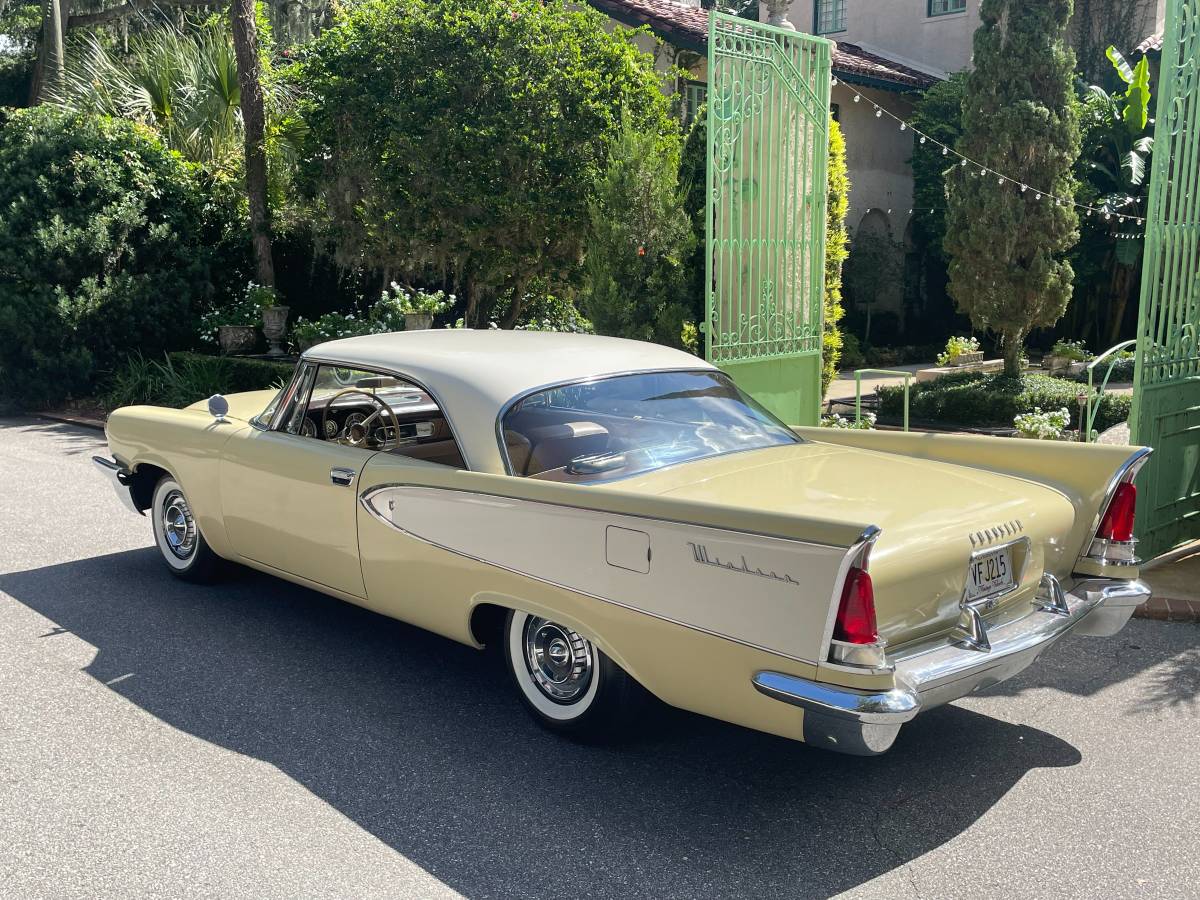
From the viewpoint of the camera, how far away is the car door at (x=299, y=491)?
15.9 ft

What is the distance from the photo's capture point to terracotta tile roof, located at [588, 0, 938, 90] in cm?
1747

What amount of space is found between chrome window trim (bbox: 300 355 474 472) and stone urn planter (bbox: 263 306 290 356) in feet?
31.5

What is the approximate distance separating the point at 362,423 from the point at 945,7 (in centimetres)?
2250

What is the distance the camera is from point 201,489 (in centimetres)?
578

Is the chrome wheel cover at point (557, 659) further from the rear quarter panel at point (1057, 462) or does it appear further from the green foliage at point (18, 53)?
the green foliage at point (18, 53)

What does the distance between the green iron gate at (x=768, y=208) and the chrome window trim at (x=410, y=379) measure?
118 inches

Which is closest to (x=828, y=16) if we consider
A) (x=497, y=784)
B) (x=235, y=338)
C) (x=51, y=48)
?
(x=51, y=48)

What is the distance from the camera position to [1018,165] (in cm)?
1407

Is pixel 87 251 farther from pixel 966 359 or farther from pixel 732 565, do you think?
pixel 966 359

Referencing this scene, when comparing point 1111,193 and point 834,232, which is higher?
point 1111,193

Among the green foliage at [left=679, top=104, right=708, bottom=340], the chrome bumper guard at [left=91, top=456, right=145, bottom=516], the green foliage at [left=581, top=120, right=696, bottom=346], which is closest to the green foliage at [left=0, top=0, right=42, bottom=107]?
the green foliage at [left=581, top=120, right=696, bottom=346]

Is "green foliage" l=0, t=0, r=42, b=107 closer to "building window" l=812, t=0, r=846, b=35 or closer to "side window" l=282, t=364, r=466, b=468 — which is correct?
"building window" l=812, t=0, r=846, b=35

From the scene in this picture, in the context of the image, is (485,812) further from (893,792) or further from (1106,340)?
(1106,340)

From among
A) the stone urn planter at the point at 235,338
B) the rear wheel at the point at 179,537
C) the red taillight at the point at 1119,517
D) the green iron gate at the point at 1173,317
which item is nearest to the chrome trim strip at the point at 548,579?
the red taillight at the point at 1119,517
